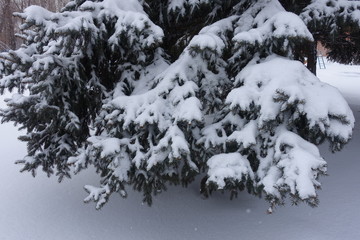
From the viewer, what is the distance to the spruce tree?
3.06 m

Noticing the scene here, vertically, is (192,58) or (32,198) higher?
(192,58)

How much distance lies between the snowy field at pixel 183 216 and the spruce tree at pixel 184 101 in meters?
0.85

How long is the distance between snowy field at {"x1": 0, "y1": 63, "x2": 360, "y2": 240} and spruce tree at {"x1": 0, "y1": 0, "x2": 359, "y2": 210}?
85 centimetres

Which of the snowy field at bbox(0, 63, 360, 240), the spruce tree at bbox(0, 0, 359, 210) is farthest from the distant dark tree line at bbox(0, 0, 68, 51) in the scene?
the spruce tree at bbox(0, 0, 359, 210)

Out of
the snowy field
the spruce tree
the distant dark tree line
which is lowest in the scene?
the distant dark tree line

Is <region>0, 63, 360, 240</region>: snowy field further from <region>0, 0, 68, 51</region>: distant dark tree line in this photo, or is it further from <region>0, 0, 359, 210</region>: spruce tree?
<region>0, 0, 68, 51</region>: distant dark tree line

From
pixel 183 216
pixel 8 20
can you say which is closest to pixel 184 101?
pixel 183 216

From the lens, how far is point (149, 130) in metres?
3.68

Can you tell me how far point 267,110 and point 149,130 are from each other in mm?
1332

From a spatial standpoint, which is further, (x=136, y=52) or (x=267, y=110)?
(x=136, y=52)

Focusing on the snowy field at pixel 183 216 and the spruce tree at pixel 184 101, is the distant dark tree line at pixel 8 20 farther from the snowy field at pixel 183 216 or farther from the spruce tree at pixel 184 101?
the spruce tree at pixel 184 101

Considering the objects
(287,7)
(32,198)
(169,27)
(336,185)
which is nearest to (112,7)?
(169,27)

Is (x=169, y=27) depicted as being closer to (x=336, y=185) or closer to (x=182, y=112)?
(x=182, y=112)

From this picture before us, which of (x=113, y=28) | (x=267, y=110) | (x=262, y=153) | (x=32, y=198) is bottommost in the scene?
(x=32, y=198)
